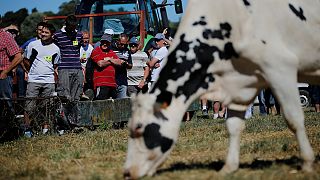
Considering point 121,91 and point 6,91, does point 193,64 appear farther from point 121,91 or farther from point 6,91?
point 121,91

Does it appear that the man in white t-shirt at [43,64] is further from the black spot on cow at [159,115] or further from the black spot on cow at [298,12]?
the black spot on cow at [298,12]

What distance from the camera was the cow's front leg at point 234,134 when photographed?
22.3ft

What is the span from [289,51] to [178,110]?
138 centimetres

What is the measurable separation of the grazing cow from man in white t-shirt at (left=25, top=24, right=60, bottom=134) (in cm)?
610

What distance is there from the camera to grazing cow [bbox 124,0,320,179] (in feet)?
20.3

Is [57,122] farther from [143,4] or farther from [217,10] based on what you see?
[217,10]

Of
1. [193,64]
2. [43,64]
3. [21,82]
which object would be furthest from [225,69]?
[21,82]

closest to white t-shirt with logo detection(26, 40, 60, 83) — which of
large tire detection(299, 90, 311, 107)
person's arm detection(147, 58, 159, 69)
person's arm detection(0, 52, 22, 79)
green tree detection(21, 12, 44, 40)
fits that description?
person's arm detection(0, 52, 22, 79)

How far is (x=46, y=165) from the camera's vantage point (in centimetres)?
778

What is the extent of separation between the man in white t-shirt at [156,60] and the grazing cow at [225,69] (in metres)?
7.69

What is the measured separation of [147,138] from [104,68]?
297 inches

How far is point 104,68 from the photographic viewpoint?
13.6 m

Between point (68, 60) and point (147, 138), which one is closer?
point (147, 138)

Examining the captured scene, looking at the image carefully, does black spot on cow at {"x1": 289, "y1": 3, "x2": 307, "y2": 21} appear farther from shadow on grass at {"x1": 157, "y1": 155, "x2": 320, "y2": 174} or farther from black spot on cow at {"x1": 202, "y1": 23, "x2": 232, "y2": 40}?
shadow on grass at {"x1": 157, "y1": 155, "x2": 320, "y2": 174}
